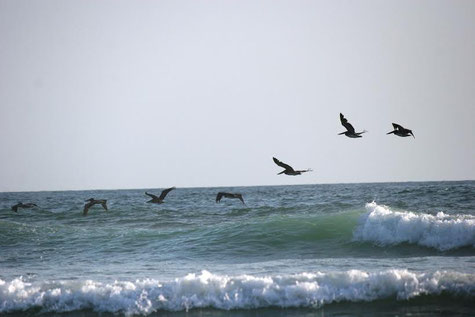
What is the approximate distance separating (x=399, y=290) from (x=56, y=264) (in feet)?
30.5

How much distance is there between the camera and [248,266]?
17.0 metres

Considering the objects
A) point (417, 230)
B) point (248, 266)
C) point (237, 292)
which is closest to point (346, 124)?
point (248, 266)

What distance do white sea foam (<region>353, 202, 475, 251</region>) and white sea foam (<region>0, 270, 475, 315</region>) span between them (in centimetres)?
563

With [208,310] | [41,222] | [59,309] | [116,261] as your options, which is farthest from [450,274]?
[41,222]

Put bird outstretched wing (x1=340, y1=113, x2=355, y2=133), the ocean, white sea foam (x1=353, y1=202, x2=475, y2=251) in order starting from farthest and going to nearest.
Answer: white sea foam (x1=353, y1=202, x2=475, y2=251) < bird outstretched wing (x1=340, y1=113, x2=355, y2=133) < the ocean

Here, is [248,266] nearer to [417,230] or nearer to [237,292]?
[237,292]

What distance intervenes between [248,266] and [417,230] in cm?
552

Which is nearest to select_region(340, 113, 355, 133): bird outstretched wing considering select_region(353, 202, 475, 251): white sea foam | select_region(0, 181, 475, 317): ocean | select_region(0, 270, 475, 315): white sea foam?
select_region(0, 181, 475, 317): ocean

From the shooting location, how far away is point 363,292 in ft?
43.5

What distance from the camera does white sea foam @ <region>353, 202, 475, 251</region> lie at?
1897 centimetres

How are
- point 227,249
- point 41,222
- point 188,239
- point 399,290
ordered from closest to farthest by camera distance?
1. point 399,290
2. point 227,249
3. point 188,239
4. point 41,222

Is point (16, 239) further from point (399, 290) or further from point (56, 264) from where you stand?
point (399, 290)

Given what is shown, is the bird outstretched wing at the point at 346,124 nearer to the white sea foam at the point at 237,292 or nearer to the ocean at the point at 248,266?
the ocean at the point at 248,266

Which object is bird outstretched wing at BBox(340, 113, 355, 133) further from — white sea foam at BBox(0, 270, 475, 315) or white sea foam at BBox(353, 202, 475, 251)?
white sea foam at BBox(0, 270, 475, 315)
